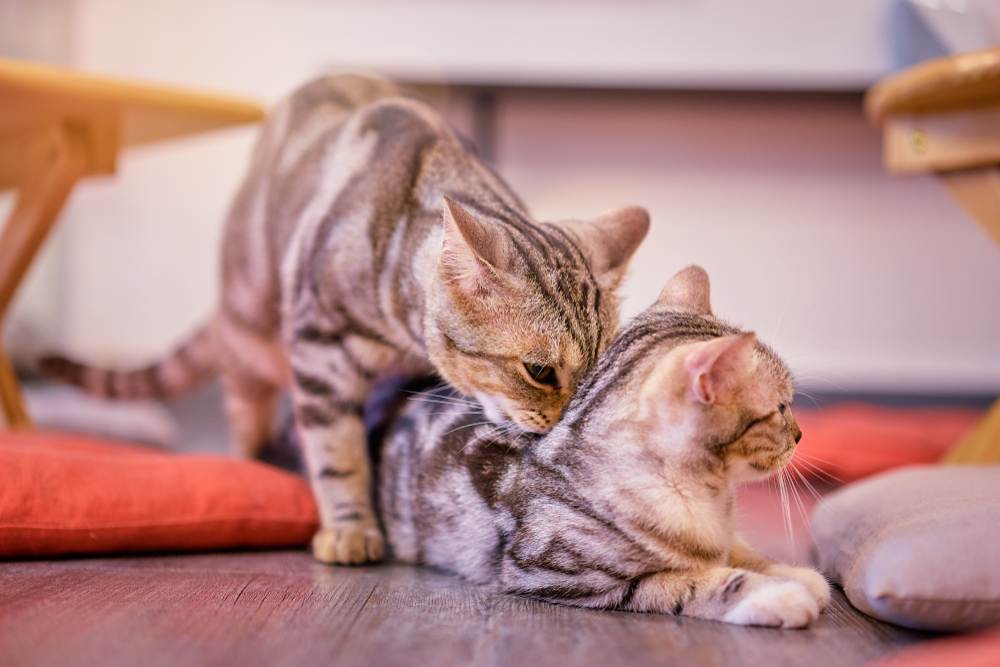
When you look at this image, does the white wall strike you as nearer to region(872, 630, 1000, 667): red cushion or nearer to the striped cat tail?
the striped cat tail

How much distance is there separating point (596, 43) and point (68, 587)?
250 cm

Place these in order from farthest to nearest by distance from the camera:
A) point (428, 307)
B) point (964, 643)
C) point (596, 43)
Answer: point (596, 43) → point (428, 307) → point (964, 643)

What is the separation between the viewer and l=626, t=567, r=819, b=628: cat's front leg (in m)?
1.03

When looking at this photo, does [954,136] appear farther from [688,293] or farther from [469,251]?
[469,251]

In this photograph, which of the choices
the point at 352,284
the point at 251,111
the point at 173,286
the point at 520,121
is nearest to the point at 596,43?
the point at 520,121

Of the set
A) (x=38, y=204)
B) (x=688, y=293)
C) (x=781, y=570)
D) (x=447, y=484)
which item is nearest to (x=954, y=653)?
(x=781, y=570)

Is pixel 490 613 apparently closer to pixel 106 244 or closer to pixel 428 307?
pixel 428 307

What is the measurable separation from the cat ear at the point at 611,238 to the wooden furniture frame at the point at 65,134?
0.91 metres

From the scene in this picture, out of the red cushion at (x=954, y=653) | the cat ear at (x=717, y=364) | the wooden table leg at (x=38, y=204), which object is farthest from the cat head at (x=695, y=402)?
the wooden table leg at (x=38, y=204)

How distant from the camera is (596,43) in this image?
3135mm

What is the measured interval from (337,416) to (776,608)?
728mm

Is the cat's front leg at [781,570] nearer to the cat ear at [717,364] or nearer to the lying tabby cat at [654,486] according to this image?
the lying tabby cat at [654,486]

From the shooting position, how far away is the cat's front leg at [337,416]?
144 centimetres

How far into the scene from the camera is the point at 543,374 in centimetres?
120
